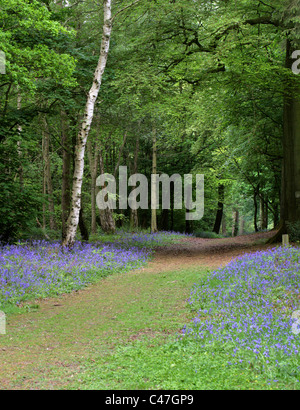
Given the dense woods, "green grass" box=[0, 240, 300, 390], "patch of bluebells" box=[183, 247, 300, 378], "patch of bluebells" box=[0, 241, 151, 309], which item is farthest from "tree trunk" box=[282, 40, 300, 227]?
"green grass" box=[0, 240, 300, 390]

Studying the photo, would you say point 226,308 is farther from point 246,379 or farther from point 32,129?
point 32,129

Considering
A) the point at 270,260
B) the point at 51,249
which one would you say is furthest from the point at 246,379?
the point at 51,249

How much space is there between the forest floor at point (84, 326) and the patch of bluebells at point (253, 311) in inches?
22.6

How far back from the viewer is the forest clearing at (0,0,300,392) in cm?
498

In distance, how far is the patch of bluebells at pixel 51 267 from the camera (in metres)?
9.05

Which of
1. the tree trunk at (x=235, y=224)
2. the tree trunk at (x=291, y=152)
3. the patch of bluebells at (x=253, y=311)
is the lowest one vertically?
the tree trunk at (x=235, y=224)

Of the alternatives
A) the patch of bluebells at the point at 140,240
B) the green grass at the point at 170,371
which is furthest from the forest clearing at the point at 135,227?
the patch of bluebells at the point at 140,240

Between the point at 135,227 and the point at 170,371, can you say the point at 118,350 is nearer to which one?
the point at 170,371

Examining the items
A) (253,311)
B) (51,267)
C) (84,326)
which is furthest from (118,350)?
(51,267)

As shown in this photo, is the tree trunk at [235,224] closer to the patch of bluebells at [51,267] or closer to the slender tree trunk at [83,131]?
the patch of bluebells at [51,267]

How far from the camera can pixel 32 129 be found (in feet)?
54.4

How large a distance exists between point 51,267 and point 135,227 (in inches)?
639

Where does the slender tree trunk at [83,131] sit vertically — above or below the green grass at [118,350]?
above

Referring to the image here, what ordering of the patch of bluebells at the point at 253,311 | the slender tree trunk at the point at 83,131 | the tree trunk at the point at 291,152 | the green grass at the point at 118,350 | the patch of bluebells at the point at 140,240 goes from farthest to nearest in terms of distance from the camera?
1. the patch of bluebells at the point at 140,240
2. the tree trunk at the point at 291,152
3. the slender tree trunk at the point at 83,131
4. the patch of bluebells at the point at 253,311
5. the green grass at the point at 118,350
